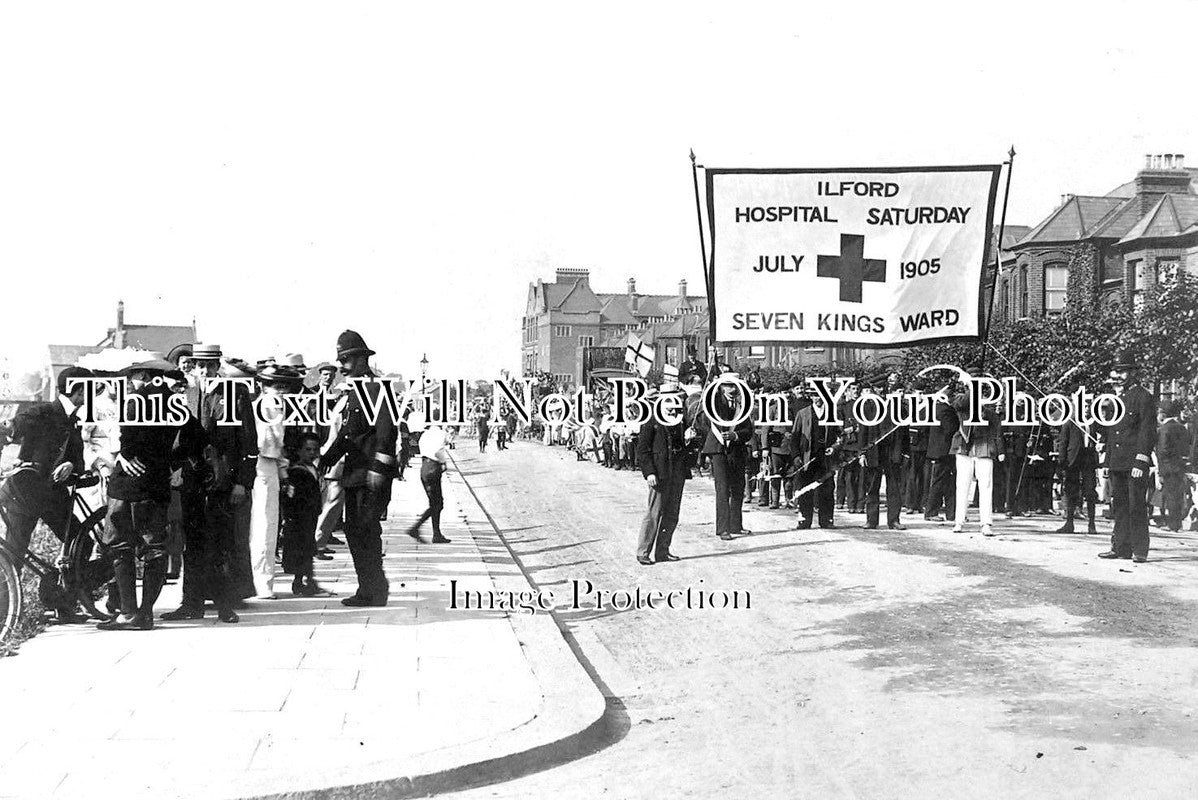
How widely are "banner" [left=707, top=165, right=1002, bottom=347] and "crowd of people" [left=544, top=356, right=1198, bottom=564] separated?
9.07ft

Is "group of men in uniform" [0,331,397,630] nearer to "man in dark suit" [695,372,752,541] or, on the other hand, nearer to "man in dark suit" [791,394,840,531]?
"man in dark suit" [695,372,752,541]

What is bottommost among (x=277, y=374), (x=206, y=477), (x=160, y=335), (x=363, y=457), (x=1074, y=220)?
(x=206, y=477)

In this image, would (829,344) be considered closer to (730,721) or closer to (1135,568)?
(730,721)

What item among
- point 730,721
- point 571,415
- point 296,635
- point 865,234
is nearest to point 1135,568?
point 865,234

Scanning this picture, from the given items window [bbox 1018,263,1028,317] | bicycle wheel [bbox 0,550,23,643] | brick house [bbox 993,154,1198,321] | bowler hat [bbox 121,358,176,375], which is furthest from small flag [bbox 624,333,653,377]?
window [bbox 1018,263,1028,317]

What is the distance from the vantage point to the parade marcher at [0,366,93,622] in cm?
766

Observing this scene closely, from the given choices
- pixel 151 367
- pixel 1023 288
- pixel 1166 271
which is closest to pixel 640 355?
pixel 1166 271

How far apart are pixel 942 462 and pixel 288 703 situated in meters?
11.7

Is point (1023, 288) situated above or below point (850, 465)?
above

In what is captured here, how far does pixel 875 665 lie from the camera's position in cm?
683

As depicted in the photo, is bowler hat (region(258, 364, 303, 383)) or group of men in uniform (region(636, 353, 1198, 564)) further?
group of men in uniform (region(636, 353, 1198, 564))

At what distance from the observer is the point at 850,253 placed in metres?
8.00

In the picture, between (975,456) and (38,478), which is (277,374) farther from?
(975,456)

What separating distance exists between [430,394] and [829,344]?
3.18m
